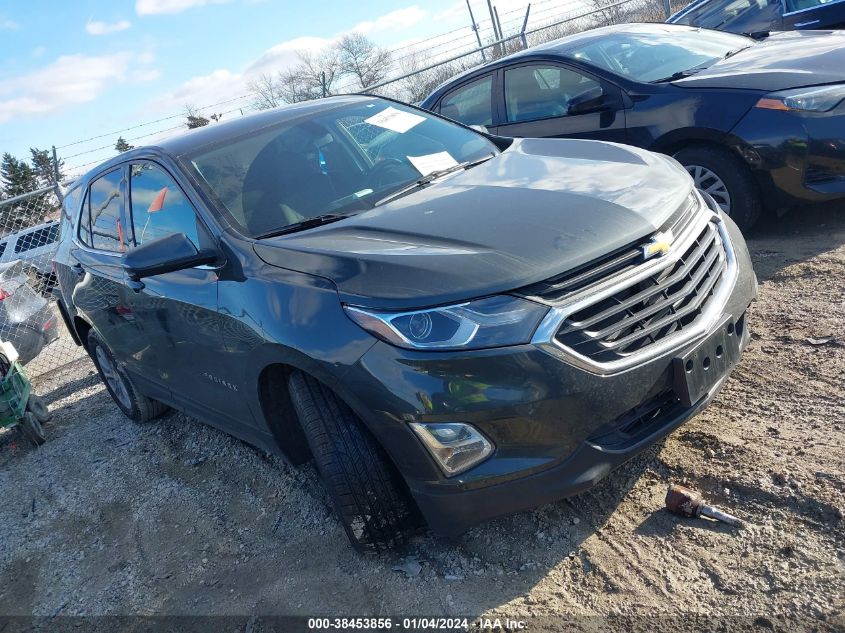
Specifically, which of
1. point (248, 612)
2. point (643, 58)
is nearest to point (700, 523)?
point (248, 612)

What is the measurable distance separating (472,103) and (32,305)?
497 cm

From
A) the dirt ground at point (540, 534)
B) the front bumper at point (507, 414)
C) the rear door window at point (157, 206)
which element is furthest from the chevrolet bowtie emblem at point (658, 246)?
the rear door window at point (157, 206)

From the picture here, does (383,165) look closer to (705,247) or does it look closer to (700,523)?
(705,247)

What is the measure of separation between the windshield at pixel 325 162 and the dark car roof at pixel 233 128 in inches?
2.9

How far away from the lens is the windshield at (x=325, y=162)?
126 inches

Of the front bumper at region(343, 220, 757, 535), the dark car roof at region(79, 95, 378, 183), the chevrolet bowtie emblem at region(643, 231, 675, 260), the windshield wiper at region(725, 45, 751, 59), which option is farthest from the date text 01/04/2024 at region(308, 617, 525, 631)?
the windshield wiper at region(725, 45, 751, 59)

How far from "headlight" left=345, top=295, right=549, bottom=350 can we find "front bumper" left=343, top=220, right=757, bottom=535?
35mm

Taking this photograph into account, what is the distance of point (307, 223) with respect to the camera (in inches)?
121

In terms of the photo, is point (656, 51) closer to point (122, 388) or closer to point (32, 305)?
point (122, 388)

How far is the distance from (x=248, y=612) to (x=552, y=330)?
5.31 feet

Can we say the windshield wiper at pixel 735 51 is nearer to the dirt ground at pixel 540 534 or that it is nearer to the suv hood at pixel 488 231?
the dirt ground at pixel 540 534

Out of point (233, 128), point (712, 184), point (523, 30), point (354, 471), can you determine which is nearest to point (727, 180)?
point (712, 184)

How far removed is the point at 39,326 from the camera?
735cm

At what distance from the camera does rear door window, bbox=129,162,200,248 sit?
3303 millimetres
